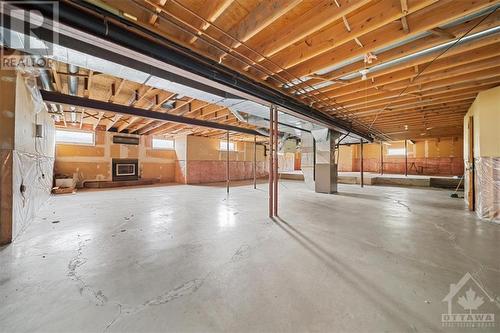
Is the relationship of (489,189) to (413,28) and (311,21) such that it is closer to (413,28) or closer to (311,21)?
(413,28)

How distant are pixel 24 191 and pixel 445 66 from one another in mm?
6201

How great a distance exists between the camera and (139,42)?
1.80m

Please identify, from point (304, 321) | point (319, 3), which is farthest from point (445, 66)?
point (304, 321)

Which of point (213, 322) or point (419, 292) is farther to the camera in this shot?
point (419, 292)

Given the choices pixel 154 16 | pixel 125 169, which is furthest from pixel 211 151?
pixel 154 16

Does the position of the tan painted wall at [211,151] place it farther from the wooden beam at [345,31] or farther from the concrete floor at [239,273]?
the wooden beam at [345,31]

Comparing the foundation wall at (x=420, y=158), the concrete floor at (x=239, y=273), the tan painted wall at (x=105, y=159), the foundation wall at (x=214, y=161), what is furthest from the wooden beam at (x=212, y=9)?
the foundation wall at (x=420, y=158)

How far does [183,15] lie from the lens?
2.00 meters

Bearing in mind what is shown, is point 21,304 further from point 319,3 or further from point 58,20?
point 319,3

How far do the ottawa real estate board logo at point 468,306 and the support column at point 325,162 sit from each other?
453cm

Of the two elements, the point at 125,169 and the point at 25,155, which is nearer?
the point at 25,155

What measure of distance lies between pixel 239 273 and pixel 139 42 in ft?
7.58

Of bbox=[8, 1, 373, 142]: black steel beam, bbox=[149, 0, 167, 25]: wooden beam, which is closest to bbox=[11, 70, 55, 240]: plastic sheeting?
bbox=[8, 1, 373, 142]: black steel beam

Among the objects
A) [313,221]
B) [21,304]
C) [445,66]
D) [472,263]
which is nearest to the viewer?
[21,304]
